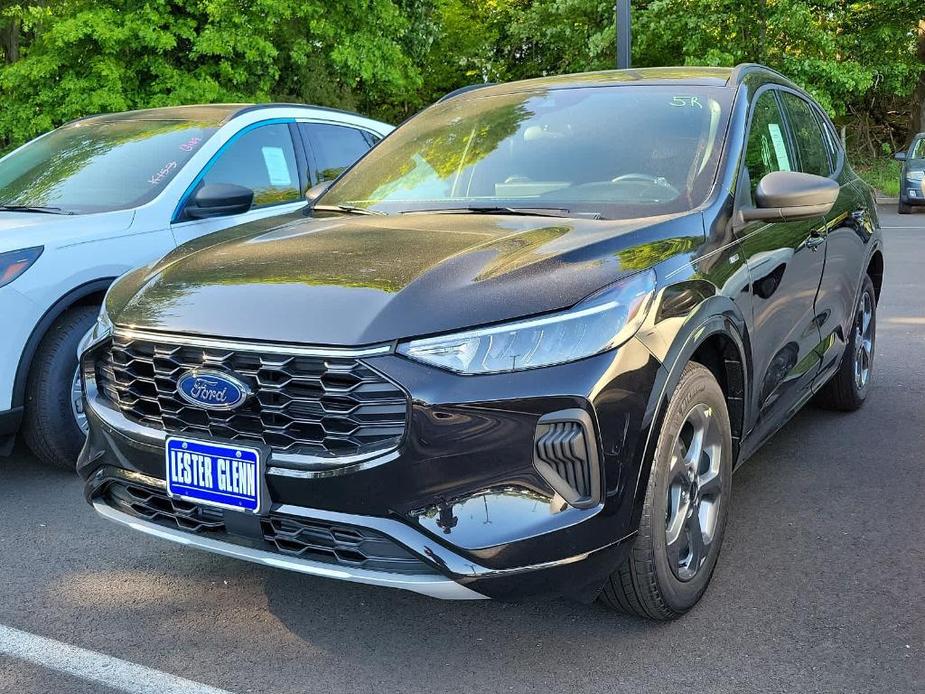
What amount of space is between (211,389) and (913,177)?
17986 millimetres

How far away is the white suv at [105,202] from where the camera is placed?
4203mm

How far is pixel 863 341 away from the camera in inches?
207

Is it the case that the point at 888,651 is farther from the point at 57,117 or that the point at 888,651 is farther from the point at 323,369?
the point at 57,117

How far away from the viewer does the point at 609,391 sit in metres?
2.45

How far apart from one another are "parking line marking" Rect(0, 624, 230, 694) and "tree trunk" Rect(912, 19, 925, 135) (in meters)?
24.5

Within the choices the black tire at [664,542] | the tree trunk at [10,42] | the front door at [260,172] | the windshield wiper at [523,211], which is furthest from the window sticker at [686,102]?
the tree trunk at [10,42]

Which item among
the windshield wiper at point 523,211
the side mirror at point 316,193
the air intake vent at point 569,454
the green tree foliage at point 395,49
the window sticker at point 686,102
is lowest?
the green tree foliage at point 395,49

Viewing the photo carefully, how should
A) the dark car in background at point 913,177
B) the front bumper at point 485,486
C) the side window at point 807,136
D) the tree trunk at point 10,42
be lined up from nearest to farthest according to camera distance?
the front bumper at point 485,486, the side window at point 807,136, the tree trunk at point 10,42, the dark car in background at point 913,177

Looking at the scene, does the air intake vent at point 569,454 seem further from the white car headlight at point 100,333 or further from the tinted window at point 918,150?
the tinted window at point 918,150

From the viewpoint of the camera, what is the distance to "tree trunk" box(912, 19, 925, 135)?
917 inches

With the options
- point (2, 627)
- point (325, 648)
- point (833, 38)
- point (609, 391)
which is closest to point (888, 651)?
point (609, 391)

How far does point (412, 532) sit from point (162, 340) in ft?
2.98

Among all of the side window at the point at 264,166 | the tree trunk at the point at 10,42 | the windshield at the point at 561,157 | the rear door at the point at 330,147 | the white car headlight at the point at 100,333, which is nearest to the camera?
the white car headlight at the point at 100,333

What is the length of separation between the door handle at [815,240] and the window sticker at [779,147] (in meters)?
0.30
